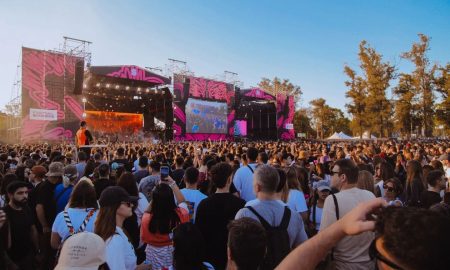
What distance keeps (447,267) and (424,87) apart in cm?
3484

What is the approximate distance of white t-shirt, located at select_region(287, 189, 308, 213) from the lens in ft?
12.7

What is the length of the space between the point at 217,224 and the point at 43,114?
2086cm

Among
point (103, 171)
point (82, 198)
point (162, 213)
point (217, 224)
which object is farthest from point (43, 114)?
point (217, 224)

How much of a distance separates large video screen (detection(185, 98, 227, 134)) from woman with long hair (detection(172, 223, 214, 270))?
29.0 meters

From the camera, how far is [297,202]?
12.8 ft

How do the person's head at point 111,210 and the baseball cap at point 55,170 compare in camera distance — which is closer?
the person's head at point 111,210

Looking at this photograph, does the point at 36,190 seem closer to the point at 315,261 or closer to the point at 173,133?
the point at 315,261

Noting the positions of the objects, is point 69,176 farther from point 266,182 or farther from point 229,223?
point 229,223

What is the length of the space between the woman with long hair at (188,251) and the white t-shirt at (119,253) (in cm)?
52

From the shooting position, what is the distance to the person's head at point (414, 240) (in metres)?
0.96

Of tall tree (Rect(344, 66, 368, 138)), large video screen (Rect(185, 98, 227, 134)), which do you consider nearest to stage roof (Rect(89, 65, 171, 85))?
large video screen (Rect(185, 98, 227, 134))

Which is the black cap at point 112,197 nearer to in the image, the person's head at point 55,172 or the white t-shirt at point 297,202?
the person's head at point 55,172

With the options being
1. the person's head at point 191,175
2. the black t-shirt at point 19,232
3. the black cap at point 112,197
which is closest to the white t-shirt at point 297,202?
the person's head at point 191,175

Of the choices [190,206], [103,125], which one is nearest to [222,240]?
[190,206]
